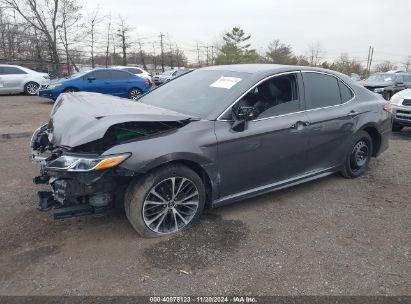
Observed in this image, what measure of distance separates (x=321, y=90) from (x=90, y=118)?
286cm

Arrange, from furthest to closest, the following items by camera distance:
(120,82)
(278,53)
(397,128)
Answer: (278,53) → (120,82) → (397,128)

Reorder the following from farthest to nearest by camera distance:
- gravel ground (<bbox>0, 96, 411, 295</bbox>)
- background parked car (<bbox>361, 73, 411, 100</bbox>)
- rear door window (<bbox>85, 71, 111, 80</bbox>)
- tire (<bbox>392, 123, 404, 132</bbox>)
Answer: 1. background parked car (<bbox>361, 73, 411, 100</bbox>)
2. rear door window (<bbox>85, 71, 111, 80</bbox>)
3. tire (<bbox>392, 123, 404, 132</bbox>)
4. gravel ground (<bbox>0, 96, 411, 295</bbox>)

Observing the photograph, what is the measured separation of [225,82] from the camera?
4.07 metres

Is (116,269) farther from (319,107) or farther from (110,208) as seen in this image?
(319,107)

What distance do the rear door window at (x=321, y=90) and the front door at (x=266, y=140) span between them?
0.16 metres

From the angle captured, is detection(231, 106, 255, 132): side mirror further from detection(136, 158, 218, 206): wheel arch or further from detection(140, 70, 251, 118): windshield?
detection(136, 158, 218, 206): wheel arch

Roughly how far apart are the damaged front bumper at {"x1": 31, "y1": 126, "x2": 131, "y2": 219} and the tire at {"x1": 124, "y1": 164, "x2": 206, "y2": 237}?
0.16 metres

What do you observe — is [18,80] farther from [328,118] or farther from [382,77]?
[382,77]

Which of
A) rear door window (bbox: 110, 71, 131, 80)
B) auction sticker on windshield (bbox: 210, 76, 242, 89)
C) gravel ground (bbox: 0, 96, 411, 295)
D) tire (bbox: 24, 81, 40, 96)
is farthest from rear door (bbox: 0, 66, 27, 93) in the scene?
auction sticker on windshield (bbox: 210, 76, 242, 89)

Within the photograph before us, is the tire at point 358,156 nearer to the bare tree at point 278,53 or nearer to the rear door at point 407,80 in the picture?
the rear door at point 407,80

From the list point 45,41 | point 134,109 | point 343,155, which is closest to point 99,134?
point 134,109

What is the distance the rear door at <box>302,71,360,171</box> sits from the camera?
438 cm

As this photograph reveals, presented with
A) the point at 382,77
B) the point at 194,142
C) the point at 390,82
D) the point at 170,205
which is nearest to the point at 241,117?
the point at 194,142

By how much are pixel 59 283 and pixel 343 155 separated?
3770mm
